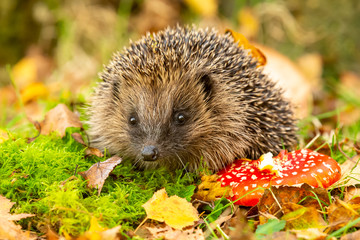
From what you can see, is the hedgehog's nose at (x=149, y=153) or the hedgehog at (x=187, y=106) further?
the hedgehog at (x=187, y=106)

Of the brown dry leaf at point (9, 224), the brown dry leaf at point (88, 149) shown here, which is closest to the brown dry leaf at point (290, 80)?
the brown dry leaf at point (88, 149)

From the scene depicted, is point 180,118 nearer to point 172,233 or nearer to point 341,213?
point 172,233

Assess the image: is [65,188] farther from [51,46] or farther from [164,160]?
[51,46]

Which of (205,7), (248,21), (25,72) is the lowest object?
(25,72)

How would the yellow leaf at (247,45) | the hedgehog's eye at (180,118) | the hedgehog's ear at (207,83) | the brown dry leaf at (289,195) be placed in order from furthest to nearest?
the yellow leaf at (247,45) < the hedgehog's ear at (207,83) < the hedgehog's eye at (180,118) < the brown dry leaf at (289,195)

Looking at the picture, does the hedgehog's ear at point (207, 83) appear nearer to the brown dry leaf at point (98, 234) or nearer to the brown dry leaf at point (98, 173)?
the brown dry leaf at point (98, 173)

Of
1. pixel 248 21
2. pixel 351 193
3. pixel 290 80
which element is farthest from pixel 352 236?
pixel 248 21

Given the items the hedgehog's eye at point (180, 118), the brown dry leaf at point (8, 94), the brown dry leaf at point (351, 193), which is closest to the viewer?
the brown dry leaf at point (351, 193)
